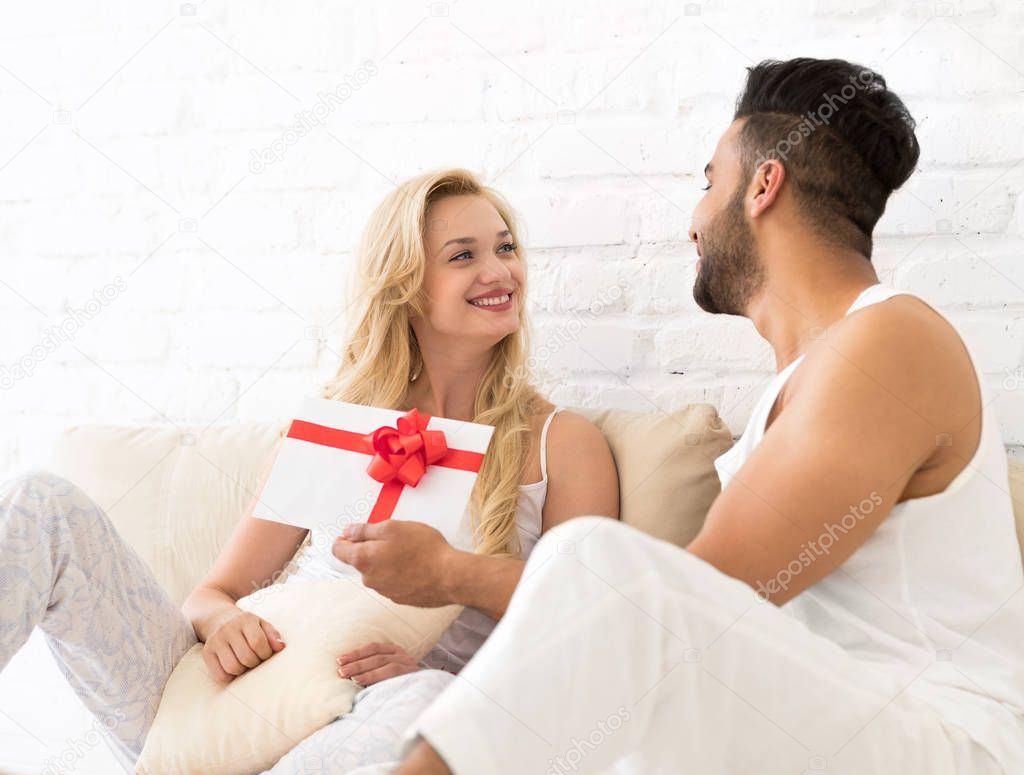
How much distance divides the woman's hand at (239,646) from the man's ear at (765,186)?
0.81m

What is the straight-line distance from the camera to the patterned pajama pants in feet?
3.52

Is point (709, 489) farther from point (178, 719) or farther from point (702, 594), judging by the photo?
point (178, 719)

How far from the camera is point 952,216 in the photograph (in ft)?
4.88

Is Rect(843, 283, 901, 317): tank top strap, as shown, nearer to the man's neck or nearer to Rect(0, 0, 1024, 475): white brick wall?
the man's neck

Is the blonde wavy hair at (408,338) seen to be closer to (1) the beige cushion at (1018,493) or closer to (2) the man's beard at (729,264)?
(2) the man's beard at (729,264)

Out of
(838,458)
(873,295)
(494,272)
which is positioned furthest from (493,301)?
(838,458)

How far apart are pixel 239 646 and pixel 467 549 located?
0.37 meters

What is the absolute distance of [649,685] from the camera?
78 cm

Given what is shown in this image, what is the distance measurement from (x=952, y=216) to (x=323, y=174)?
1.06 metres

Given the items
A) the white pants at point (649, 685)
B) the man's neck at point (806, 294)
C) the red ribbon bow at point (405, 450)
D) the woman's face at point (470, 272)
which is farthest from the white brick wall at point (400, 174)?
the white pants at point (649, 685)

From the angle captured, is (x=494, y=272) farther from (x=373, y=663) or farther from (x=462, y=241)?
A: (x=373, y=663)

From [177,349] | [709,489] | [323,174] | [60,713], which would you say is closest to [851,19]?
[709,489]

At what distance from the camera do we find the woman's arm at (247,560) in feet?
4.80

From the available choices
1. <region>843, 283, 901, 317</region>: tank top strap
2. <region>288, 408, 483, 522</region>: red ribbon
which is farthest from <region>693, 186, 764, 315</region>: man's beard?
<region>288, 408, 483, 522</region>: red ribbon
